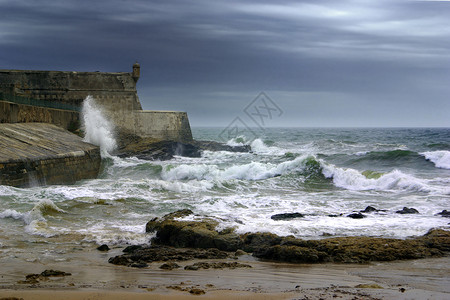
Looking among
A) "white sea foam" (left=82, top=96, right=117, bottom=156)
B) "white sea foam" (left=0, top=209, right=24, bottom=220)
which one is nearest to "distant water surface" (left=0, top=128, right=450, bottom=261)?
"white sea foam" (left=0, top=209, right=24, bottom=220)

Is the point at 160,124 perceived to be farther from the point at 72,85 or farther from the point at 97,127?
the point at 72,85

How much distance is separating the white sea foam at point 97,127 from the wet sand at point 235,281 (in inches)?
710

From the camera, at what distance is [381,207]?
37.7 ft

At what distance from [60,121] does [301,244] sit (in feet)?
60.4

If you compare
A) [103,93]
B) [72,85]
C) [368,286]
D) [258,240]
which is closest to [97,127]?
[103,93]

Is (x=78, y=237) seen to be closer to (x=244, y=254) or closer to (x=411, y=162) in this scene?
(x=244, y=254)

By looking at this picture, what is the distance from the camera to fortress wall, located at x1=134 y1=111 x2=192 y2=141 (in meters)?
28.7

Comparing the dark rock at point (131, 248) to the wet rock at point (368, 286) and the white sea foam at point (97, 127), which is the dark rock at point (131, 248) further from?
the white sea foam at point (97, 127)

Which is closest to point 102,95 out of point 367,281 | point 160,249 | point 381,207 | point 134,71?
point 134,71

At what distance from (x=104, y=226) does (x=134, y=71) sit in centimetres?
2046

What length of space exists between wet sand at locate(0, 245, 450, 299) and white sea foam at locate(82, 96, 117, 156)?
1803 cm

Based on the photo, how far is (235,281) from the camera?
5465mm

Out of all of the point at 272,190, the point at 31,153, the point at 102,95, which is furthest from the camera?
the point at 102,95

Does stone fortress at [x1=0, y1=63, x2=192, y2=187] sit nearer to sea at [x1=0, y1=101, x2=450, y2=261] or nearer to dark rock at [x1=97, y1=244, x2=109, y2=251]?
sea at [x1=0, y1=101, x2=450, y2=261]
